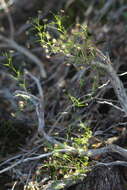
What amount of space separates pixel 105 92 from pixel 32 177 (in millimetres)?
800

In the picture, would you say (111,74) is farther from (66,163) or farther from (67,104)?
(67,104)

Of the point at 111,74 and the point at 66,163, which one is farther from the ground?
the point at 111,74

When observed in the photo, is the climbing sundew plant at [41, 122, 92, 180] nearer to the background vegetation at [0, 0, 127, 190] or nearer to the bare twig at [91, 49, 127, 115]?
the background vegetation at [0, 0, 127, 190]

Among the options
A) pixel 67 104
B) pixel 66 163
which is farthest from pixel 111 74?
pixel 67 104

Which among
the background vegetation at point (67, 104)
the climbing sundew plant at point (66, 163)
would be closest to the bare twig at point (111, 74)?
the background vegetation at point (67, 104)

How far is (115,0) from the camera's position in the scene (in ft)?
10.4

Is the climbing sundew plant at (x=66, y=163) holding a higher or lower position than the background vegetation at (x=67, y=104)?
lower

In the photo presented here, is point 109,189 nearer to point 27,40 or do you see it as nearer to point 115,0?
point 27,40

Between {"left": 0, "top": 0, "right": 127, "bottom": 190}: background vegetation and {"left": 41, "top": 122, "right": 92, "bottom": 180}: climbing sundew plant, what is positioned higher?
{"left": 0, "top": 0, "right": 127, "bottom": 190}: background vegetation

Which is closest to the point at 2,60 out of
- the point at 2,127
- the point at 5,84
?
the point at 5,84

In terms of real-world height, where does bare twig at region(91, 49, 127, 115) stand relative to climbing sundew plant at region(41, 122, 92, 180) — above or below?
above

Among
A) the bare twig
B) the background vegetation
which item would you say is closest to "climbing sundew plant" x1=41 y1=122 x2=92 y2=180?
the background vegetation

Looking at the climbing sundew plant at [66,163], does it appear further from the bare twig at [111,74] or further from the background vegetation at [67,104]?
the bare twig at [111,74]

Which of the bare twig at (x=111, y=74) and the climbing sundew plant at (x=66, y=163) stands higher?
the bare twig at (x=111, y=74)
